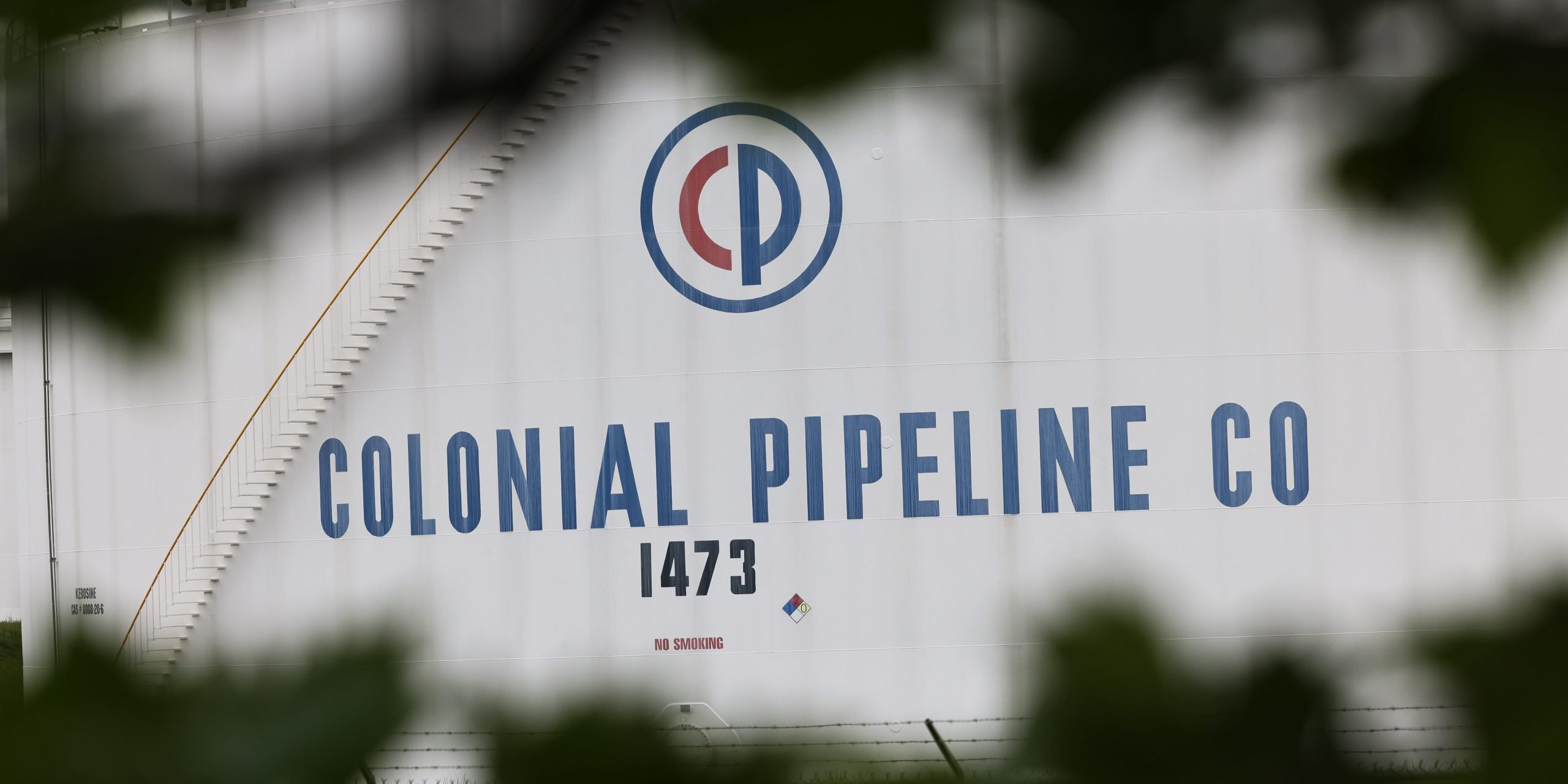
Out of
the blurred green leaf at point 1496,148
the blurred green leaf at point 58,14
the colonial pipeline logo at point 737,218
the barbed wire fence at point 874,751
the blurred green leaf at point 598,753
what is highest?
the colonial pipeline logo at point 737,218

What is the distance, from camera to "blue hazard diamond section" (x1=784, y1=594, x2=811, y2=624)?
688 cm

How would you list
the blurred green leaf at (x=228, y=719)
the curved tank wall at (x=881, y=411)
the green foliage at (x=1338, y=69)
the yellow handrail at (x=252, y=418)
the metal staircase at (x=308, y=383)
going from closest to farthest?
the blurred green leaf at (x=228, y=719)
the green foliage at (x=1338, y=69)
the curved tank wall at (x=881, y=411)
the metal staircase at (x=308, y=383)
the yellow handrail at (x=252, y=418)

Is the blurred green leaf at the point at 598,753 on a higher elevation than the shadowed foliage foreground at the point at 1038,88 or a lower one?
lower

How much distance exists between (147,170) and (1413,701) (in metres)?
0.68

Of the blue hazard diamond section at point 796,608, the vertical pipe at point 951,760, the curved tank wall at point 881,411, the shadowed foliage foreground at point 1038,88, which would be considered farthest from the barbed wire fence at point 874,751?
the blue hazard diamond section at point 796,608

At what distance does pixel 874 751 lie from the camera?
0.46m

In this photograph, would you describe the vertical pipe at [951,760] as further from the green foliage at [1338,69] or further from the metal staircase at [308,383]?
the metal staircase at [308,383]

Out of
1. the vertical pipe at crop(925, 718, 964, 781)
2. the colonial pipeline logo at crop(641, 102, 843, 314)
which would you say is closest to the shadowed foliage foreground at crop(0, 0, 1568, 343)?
the vertical pipe at crop(925, 718, 964, 781)

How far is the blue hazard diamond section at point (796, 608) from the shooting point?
6875 mm

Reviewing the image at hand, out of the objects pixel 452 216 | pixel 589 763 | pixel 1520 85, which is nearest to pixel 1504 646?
pixel 1520 85

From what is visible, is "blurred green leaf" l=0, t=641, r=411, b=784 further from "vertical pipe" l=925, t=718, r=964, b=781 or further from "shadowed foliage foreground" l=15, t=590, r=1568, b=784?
"vertical pipe" l=925, t=718, r=964, b=781

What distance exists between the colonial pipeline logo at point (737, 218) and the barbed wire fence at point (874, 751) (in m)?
6.43

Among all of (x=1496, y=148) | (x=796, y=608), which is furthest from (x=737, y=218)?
(x=1496, y=148)

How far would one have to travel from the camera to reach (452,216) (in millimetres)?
7312
